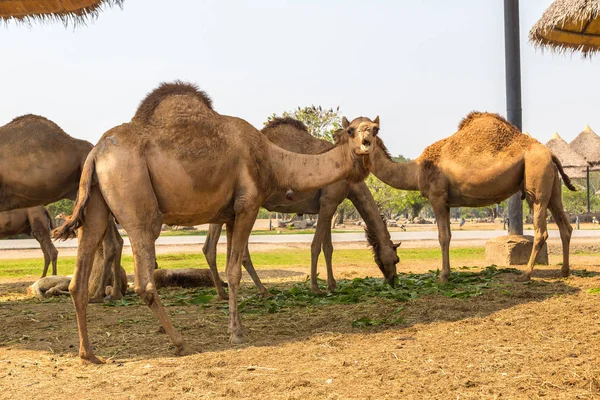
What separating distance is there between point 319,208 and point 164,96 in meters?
4.01

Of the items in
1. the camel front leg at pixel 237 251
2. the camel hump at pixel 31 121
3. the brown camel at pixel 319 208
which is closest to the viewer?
the camel front leg at pixel 237 251

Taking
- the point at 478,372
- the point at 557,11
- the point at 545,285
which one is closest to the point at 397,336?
the point at 478,372

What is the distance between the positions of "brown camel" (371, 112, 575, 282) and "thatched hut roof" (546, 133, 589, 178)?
3151cm

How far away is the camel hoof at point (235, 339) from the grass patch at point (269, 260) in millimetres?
9262

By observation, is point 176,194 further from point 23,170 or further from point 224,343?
point 23,170

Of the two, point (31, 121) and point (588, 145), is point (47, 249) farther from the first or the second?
point (588, 145)

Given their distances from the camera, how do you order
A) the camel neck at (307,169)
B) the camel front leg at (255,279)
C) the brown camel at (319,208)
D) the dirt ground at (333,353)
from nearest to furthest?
1. the dirt ground at (333,353)
2. the camel neck at (307,169)
3. the camel front leg at (255,279)
4. the brown camel at (319,208)

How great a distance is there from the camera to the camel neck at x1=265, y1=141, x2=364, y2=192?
7348 mm

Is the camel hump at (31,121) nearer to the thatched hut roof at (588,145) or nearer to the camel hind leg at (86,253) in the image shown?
the camel hind leg at (86,253)

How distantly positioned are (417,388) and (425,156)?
23.1ft

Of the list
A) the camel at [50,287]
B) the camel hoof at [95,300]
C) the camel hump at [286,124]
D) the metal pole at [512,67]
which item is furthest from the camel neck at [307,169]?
the metal pole at [512,67]

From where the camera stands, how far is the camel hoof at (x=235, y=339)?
6.71 meters

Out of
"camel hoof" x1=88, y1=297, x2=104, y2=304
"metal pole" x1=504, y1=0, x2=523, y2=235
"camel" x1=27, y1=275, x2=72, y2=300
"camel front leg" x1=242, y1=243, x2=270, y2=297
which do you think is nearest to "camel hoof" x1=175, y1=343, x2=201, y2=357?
"camel front leg" x1=242, y1=243, x2=270, y2=297

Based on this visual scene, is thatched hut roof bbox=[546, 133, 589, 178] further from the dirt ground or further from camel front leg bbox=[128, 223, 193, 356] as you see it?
camel front leg bbox=[128, 223, 193, 356]
